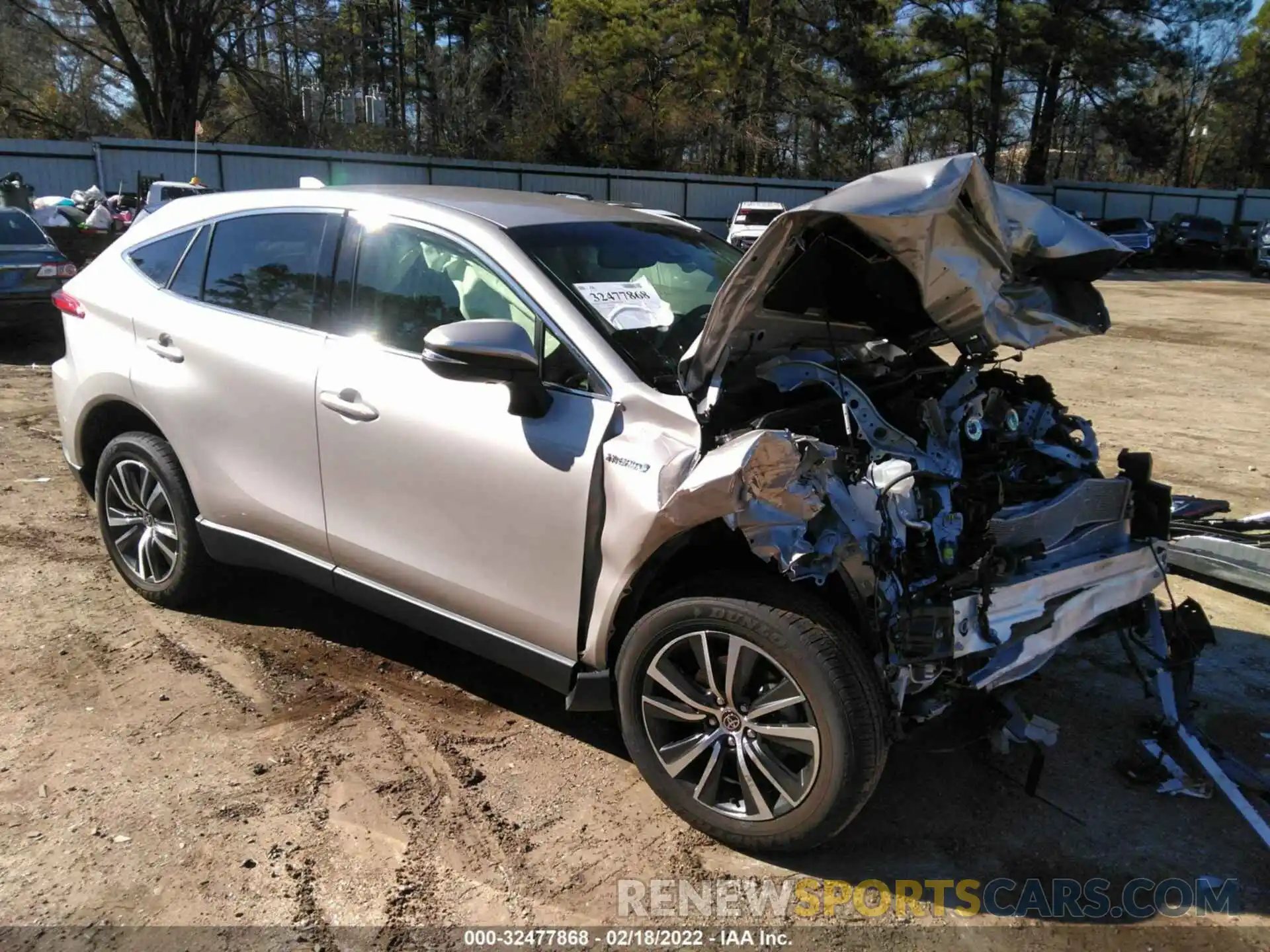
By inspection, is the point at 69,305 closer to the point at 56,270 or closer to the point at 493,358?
the point at 493,358

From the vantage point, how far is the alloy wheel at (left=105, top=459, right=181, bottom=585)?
4328mm

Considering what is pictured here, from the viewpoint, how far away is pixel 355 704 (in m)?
3.77

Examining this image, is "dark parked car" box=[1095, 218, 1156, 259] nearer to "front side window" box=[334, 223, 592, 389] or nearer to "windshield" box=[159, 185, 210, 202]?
"windshield" box=[159, 185, 210, 202]

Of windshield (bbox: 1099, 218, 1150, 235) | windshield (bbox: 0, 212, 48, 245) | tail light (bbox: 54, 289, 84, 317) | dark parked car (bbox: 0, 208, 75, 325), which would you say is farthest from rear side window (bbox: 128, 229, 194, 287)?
windshield (bbox: 1099, 218, 1150, 235)

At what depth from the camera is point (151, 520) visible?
4.41 meters

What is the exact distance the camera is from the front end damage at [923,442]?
9.01 ft

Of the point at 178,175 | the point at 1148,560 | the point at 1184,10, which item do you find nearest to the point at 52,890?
the point at 1148,560

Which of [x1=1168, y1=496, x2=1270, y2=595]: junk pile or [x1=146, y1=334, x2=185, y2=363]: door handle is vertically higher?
[x1=146, y1=334, x2=185, y2=363]: door handle

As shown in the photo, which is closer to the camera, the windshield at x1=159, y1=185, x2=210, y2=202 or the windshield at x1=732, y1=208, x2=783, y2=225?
the windshield at x1=159, y1=185, x2=210, y2=202

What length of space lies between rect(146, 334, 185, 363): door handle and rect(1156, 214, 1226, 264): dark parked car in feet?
119

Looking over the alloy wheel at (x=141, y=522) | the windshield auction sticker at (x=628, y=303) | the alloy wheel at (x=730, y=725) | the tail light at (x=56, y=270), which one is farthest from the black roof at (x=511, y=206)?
the tail light at (x=56, y=270)

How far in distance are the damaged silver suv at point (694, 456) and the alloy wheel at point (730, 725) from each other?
0.03ft

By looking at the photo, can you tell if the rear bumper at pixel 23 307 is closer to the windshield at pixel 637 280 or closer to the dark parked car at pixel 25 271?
the dark parked car at pixel 25 271

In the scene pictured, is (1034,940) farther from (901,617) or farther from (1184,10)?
(1184,10)
